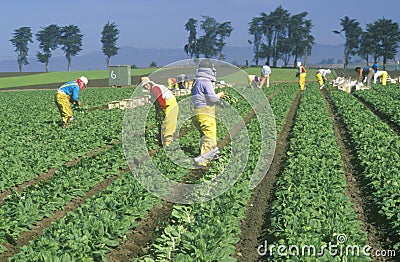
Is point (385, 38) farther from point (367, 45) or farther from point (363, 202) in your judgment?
point (363, 202)

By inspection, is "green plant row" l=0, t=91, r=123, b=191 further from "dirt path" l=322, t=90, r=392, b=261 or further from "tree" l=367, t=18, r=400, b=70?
"tree" l=367, t=18, r=400, b=70

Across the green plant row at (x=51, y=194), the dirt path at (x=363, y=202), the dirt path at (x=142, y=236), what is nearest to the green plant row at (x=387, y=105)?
the dirt path at (x=363, y=202)

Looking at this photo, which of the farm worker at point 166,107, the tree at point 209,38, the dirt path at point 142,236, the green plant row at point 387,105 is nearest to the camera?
the dirt path at point 142,236

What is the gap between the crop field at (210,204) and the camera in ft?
19.5

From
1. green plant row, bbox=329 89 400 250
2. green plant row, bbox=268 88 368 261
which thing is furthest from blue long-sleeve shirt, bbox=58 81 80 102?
green plant row, bbox=329 89 400 250

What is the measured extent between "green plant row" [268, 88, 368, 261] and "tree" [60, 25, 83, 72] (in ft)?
430

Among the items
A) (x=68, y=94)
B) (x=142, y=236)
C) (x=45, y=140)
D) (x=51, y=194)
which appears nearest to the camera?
(x=142, y=236)

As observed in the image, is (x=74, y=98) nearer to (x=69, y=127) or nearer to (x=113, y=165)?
(x=69, y=127)

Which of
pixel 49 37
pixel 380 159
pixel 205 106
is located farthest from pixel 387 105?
pixel 49 37

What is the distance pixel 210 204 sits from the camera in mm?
7383

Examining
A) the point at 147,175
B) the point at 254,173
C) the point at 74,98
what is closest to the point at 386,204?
the point at 254,173

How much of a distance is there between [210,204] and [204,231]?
1.23 m

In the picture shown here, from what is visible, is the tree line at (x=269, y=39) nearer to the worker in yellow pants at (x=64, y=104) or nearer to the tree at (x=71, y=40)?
the tree at (x=71, y=40)

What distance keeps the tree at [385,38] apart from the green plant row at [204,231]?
10941 cm
